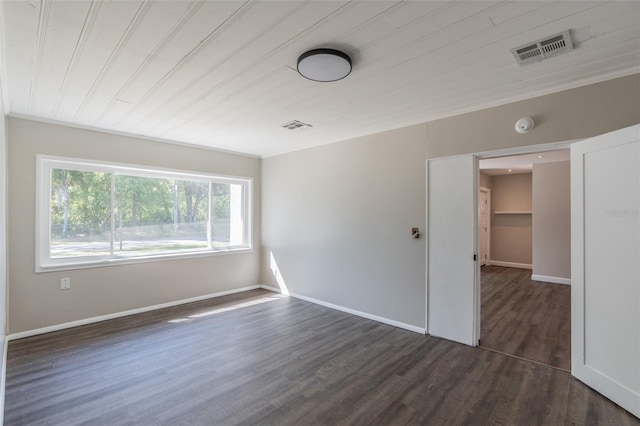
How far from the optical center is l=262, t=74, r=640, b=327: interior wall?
2.62 m

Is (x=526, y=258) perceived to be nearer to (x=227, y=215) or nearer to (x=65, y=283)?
(x=227, y=215)

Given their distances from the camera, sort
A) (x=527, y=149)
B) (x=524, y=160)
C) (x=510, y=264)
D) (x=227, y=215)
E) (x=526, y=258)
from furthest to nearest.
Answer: (x=510, y=264), (x=526, y=258), (x=524, y=160), (x=227, y=215), (x=527, y=149)

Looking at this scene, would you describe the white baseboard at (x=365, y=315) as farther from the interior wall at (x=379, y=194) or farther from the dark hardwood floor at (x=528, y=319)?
the dark hardwood floor at (x=528, y=319)

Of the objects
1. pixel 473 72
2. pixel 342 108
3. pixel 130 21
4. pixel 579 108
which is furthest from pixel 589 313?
pixel 130 21

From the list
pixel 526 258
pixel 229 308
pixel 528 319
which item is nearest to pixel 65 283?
pixel 229 308

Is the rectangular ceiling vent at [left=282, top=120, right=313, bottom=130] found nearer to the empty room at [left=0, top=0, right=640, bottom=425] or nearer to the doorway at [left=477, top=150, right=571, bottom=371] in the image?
the empty room at [left=0, top=0, right=640, bottom=425]

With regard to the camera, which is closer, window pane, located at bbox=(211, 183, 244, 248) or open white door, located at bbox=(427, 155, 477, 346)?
open white door, located at bbox=(427, 155, 477, 346)

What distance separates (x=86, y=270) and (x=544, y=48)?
521 cm

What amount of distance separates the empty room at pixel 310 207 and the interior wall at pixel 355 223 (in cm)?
3

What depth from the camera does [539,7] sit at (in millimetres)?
1592

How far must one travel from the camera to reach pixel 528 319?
3.94m

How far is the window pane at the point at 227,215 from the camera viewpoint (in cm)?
527

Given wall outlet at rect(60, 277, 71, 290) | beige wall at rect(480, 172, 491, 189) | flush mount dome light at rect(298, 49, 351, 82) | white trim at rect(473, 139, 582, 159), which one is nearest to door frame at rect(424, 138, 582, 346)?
white trim at rect(473, 139, 582, 159)

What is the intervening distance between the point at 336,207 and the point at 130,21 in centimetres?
325
